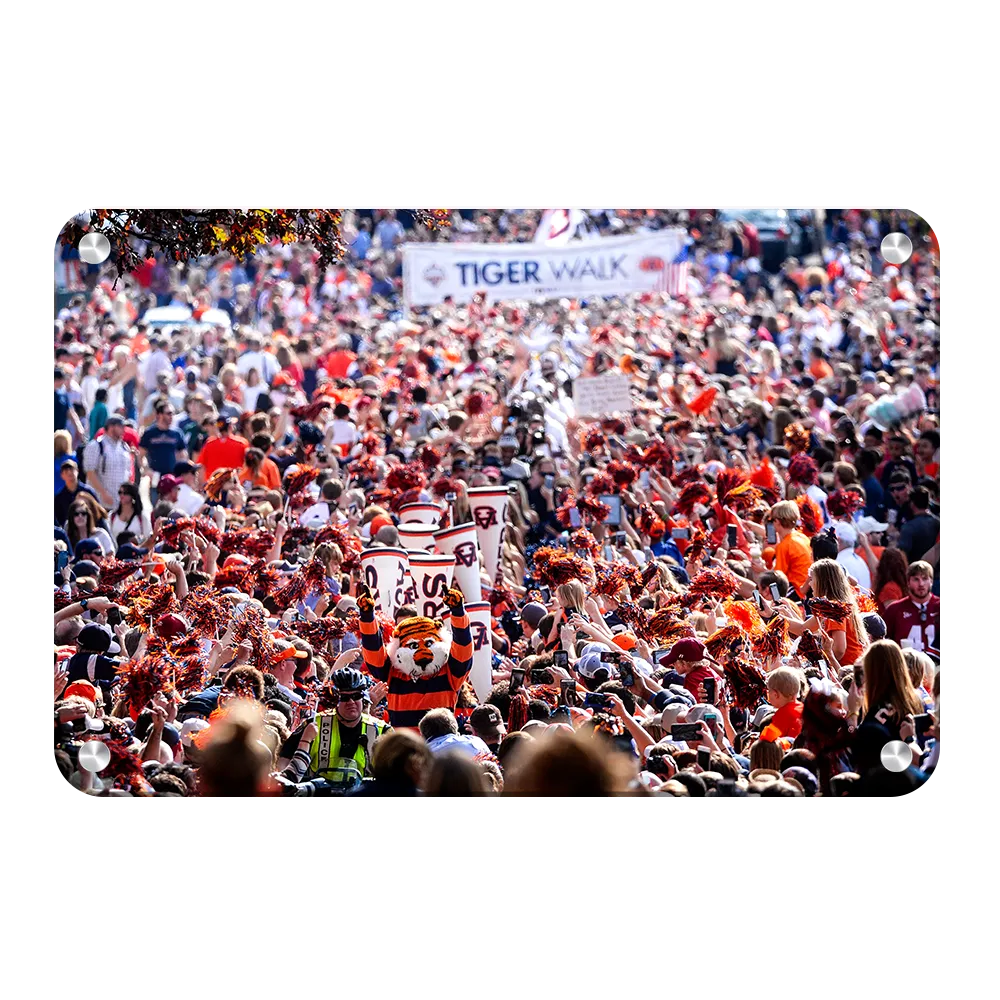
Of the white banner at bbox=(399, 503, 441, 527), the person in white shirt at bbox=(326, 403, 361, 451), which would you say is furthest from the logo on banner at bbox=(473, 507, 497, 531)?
the person in white shirt at bbox=(326, 403, 361, 451)

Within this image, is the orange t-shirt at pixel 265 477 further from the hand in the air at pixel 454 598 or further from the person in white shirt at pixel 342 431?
the hand in the air at pixel 454 598

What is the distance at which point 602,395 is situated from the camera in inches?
583

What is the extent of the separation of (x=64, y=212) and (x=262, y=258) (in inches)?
855

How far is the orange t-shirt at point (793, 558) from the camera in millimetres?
10078

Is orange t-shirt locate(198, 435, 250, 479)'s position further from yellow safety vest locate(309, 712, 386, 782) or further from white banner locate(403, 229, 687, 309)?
yellow safety vest locate(309, 712, 386, 782)

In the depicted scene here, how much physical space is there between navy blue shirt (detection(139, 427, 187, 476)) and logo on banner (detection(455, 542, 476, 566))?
5.64 metres

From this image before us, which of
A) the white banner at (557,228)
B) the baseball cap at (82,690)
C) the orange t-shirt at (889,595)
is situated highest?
the white banner at (557,228)

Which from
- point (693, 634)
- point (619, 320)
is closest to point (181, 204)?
point (693, 634)

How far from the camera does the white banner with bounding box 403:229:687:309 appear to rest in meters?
17.8

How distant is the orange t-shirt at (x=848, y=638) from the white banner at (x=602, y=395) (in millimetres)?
7018

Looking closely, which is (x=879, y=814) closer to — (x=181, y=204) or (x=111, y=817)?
(x=111, y=817)

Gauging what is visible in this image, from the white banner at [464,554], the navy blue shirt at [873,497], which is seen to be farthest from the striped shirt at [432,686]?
the navy blue shirt at [873,497]

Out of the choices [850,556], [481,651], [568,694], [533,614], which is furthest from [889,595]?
[568,694]

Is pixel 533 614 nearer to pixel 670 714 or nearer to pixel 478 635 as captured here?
pixel 478 635
